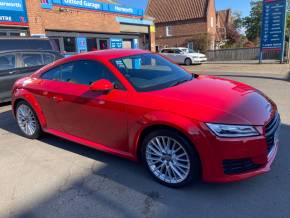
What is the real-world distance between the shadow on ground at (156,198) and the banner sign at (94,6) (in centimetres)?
1170

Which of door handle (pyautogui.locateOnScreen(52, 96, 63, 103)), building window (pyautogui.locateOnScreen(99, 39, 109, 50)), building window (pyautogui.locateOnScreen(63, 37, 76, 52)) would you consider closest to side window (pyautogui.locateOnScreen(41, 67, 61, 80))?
door handle (pyautogui.locateOnScreen(52, 96, 63, 103))

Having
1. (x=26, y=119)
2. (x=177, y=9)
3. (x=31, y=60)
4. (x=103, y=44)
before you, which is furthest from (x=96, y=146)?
(x=177, y=9)

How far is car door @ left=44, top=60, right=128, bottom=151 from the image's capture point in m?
3.55

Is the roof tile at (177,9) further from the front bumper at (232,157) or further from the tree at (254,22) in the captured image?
the front bumper at (232,157)

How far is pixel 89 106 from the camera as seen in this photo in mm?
3809

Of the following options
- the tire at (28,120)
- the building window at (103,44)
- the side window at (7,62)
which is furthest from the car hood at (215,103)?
the building window at (103,44)

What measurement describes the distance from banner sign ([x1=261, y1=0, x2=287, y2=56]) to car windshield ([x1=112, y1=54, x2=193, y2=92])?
1662 centimetres

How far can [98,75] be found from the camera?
3.87m

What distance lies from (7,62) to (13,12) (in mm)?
5089

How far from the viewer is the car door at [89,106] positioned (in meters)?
3.55

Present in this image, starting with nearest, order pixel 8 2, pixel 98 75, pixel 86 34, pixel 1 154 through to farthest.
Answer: pixel 98 75 < pixel 1 154 < pixel 8 2 < pixel 86 34

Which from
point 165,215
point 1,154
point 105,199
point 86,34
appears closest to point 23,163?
point 1,154

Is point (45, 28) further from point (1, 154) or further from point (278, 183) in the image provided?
point (278, 183)

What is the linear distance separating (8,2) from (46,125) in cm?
912
